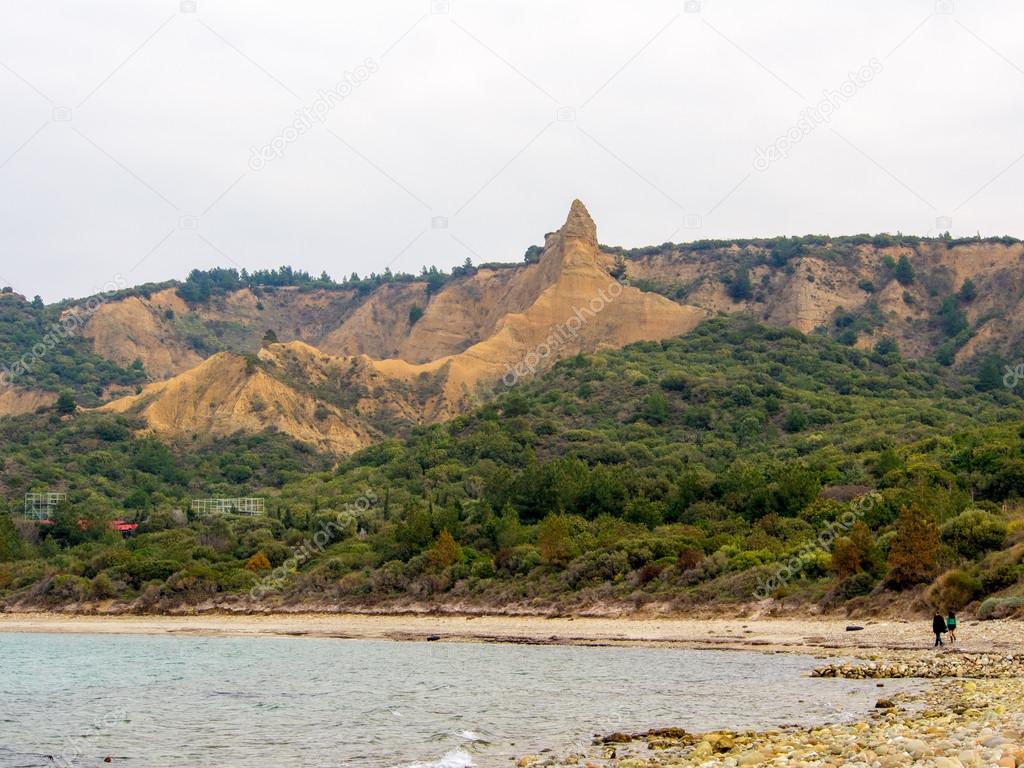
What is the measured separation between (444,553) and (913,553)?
25.0 meters

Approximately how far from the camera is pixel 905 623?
35531 mm

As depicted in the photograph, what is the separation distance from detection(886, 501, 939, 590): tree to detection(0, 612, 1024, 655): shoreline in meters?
1.99

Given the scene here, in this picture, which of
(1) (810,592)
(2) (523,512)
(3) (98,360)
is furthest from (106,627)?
(3) (98,360)

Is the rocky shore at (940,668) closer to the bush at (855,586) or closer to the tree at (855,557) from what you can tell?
the bush at (855,586)

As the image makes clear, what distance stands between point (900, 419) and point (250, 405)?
54712 mm

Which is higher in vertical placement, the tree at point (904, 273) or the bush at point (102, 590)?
the tree at point (904, 273)

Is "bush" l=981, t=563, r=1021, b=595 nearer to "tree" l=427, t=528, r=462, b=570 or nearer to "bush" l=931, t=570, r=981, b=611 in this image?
"bush" l=931, t=570, r=981, b=611

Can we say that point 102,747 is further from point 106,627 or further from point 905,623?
point 106,627

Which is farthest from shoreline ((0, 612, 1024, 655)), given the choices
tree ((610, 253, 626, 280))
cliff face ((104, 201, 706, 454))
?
tree ((610, 253, 626, 280))

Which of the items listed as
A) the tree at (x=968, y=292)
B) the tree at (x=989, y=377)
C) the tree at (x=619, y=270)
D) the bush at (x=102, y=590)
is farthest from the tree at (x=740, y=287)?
the bush at (x=102, y=590)
